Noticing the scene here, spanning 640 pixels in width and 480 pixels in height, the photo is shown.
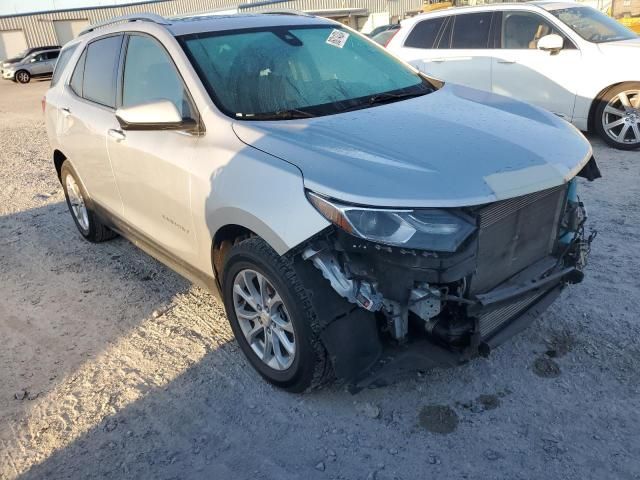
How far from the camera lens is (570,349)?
10.3 feet

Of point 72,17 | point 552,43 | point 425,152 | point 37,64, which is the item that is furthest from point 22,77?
point 425,152

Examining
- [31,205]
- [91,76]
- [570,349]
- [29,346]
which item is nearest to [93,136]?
[91,76]

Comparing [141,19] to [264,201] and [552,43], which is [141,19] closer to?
[264,201]

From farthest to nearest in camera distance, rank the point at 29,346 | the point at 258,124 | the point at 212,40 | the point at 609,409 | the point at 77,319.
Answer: the point at 77,319 → the point at 29,346 → the point at 212,40 → the point at 258,124 → the point at 609,409

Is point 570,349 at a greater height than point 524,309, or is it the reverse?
point 524,309

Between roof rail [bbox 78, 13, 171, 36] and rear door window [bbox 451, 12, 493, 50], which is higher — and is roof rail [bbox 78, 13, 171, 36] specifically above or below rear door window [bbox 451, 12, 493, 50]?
above

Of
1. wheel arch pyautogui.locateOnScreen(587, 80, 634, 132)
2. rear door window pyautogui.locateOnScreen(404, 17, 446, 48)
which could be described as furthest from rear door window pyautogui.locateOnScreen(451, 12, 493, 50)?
wheel arch pyautogui.locateOnScreen(587, 80, 634, 132)

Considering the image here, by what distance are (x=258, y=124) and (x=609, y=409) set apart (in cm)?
229

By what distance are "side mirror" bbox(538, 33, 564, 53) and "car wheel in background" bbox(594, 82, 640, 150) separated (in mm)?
840

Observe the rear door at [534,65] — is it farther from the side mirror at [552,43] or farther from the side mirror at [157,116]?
the side mirror at [157,116]

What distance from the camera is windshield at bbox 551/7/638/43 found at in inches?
275

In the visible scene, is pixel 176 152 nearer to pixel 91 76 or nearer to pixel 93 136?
pixel 93 136

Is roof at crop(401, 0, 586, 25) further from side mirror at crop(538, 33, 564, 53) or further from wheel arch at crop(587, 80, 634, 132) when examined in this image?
wheel arch at crop(587, 80, 634, 132)

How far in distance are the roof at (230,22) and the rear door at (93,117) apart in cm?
67
